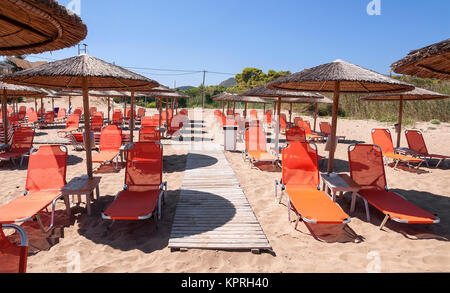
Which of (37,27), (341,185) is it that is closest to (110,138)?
(37,27)

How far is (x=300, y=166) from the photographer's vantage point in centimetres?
444

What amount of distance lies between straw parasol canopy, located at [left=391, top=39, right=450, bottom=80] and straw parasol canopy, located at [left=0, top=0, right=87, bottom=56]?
361 centimetres

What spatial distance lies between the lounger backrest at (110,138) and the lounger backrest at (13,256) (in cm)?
519

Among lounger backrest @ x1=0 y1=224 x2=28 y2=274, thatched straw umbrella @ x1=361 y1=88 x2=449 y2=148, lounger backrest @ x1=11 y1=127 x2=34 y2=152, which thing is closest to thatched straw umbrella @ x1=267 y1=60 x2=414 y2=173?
thatched straw umbrella @ x1=361 y1=88 x2=449 y2=148

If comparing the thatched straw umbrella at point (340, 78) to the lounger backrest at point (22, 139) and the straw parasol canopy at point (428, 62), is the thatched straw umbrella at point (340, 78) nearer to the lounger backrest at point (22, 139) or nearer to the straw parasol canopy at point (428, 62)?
the straw parasol canopy at point (428, 62)

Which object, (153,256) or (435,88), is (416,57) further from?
(435,88)

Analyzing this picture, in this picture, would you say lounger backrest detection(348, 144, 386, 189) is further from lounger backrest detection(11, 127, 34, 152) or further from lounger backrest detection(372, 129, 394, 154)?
lounger backrest detection(11, 127, 34, 152)

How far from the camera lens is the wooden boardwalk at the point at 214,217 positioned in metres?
3.00

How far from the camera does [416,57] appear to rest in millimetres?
3053

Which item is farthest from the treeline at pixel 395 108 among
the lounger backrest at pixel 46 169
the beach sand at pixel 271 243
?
the lounger backrest at pixel 46 169

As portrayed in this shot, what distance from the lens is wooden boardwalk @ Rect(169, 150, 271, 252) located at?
3.00 m

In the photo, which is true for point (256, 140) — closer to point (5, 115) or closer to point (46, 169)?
point (46, 169)

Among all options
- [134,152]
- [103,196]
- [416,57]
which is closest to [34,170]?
[103,196]
